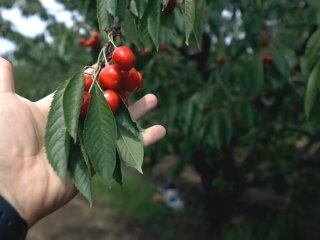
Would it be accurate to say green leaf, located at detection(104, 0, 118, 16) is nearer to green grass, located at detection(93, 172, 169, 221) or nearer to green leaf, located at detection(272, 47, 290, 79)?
green leaf, located at detection(272, 47, 290, 79)

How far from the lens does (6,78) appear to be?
5.57 ft

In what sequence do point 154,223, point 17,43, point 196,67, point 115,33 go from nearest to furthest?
point 115,33 < point 196,67 < point 17,43 < point 154,223

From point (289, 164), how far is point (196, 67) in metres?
1.39

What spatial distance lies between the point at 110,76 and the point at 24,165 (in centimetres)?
56

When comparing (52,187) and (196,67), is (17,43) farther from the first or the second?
(52,187)

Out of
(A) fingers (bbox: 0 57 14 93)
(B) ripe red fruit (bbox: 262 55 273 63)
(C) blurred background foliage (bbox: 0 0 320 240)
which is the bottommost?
(C) blurred background foliage (bbox: 0 0 320 240)

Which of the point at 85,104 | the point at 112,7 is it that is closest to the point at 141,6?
the point at 112,7

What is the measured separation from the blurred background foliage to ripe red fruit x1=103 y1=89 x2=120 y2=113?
101 centimetres

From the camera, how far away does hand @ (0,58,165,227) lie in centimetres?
147

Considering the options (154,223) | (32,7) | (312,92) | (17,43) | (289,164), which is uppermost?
(312,92)

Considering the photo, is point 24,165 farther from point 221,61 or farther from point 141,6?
point 221,61

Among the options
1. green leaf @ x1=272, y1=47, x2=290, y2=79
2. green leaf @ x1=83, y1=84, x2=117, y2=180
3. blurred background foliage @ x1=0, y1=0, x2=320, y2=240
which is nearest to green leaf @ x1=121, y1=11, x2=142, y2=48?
green leaf @ x1=83, y1=84, x2=117, y2=180

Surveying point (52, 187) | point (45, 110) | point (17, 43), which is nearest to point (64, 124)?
point (52, 187)

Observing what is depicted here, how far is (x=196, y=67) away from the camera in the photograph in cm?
377
